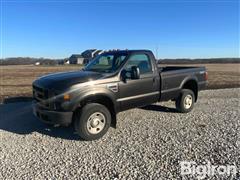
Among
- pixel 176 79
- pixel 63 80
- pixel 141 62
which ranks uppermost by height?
pixel 141 62

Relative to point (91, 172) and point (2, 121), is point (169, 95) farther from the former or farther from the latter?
point (2, 121)

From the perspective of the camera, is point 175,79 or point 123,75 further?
point 175,79

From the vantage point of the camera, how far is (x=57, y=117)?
5605 mm

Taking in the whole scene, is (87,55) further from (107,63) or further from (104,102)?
(104,102)

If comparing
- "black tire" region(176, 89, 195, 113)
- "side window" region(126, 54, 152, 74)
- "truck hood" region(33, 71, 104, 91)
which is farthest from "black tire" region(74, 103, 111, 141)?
"black tire" region(176, 89, 195, 113)

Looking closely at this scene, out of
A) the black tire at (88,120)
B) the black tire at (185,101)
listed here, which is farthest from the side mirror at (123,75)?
the black tire at (185,101)

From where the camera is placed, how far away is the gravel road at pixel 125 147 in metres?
4.39

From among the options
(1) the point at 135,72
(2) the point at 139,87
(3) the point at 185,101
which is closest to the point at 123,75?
(1) the point at 135,72

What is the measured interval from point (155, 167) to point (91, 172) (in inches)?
41.1

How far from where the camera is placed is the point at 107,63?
274 inches

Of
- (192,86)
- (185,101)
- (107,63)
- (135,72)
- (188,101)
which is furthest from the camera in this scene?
(192,86)

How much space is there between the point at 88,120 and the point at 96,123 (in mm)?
222

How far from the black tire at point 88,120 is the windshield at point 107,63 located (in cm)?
102

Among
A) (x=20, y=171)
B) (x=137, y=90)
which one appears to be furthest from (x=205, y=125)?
(x=20, y=171)
